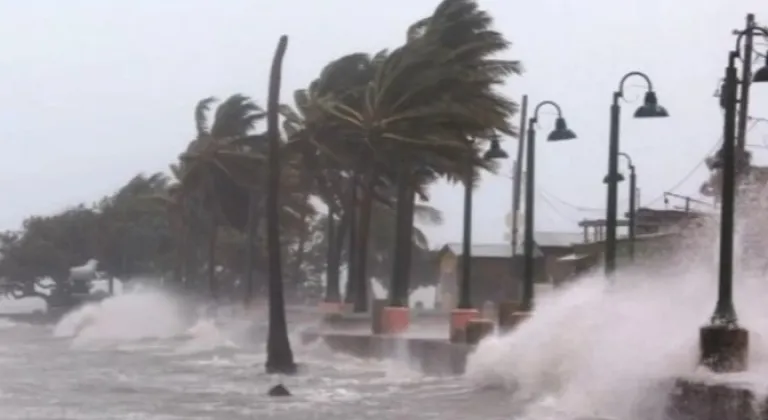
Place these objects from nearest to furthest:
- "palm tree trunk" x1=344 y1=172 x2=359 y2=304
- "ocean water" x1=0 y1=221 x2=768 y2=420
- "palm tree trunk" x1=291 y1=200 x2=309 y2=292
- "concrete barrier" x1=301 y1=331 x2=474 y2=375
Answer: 1. "ocean water" x1=0 y1=221 x2=768 y2=420
2. "concrete barrier" x1=301 y1=331 x2=474 y2=375
3. "palm tree trunk" x1=344 y1=172 x2=359 y2=304
4. "palm tree trunk" x1=291 y1=200 x2=309 y2=292

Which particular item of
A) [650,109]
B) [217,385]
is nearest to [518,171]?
[217,385]

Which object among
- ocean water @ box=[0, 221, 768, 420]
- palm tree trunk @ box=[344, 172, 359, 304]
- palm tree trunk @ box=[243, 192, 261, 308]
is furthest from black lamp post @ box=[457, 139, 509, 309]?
palm tree trunk @ box=[243, 192, 261, 308]

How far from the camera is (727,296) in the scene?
54.3 feet

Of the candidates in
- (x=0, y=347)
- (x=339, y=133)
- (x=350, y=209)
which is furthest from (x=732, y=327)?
(x=0, y=347)

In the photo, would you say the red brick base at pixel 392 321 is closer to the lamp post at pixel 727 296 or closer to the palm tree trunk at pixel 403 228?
the palm tree trunk at pixel 403 228

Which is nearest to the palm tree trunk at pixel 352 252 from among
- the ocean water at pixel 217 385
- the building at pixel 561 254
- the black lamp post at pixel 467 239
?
the ocean water at pixel 217 385

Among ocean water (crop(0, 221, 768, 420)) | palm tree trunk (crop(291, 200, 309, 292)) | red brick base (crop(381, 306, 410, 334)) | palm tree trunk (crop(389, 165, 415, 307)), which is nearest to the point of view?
ocean water (crop(0, 221, 768, 420))

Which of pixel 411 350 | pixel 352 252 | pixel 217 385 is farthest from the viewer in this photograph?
pixel 352 252

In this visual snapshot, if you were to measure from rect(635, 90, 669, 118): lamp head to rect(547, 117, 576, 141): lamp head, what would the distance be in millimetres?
3705

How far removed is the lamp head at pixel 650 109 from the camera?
22422 millimetres

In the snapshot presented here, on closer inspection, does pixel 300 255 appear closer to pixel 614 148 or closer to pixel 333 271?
pixel 333 271

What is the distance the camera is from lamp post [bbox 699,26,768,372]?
16219 mm

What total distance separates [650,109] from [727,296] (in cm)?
634

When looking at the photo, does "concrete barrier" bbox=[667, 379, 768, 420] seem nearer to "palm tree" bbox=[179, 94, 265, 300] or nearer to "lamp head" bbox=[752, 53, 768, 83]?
"lamp head" bbox=[752, 53, 768, 83]
